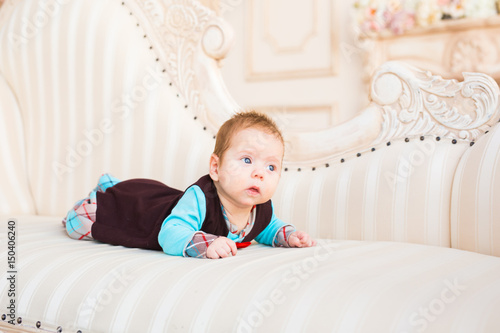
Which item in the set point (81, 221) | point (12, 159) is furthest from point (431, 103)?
point (12, 159)

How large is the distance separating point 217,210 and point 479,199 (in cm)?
80

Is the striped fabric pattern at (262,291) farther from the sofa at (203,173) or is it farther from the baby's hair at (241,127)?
the baby's hair at (241,127)

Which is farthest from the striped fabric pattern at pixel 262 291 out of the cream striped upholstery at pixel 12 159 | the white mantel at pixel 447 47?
the white mantel at pixel 447 47

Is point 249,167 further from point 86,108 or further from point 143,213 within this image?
point 86,108

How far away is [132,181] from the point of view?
1877mm

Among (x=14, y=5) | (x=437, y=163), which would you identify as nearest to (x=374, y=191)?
(x=437, y=163)

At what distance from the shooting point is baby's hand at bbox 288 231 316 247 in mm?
1598

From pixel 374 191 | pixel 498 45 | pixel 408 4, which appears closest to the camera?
pixel 374 191

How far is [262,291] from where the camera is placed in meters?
1.11

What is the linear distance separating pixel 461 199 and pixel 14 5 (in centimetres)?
231

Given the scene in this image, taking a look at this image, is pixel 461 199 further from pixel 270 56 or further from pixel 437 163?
pixel 270 56

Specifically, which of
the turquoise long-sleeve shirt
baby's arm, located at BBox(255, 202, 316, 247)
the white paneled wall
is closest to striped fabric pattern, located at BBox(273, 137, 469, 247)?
baby's arm, located at BBox(255, 202, 316, 247)

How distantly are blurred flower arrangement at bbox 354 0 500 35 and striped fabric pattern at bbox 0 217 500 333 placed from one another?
3.37 m

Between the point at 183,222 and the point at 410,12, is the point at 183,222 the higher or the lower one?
the lower one
